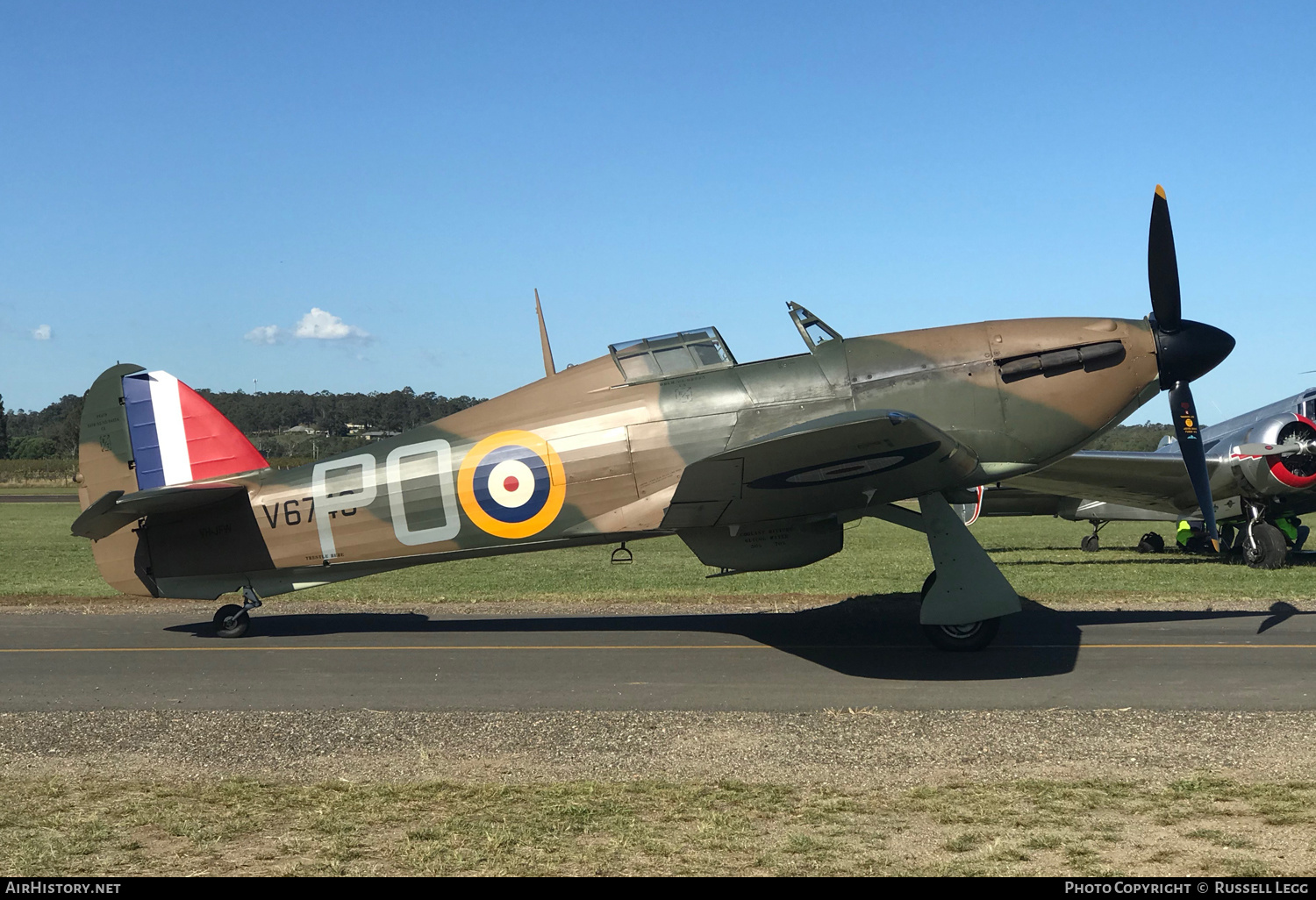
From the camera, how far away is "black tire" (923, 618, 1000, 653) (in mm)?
9852

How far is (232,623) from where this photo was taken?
11883 mm

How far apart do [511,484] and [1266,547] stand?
16.1 m

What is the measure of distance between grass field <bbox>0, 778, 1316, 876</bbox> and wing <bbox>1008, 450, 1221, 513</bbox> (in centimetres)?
1422

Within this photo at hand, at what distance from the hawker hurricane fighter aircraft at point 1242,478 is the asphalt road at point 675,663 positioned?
6758 millimetres

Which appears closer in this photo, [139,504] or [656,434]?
[656,434]

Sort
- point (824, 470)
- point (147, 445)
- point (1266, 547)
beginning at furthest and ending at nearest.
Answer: point (1266, 547) → point (147, 445) → point (824, 470)

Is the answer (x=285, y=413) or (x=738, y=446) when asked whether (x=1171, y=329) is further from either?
(x=285, y=413)

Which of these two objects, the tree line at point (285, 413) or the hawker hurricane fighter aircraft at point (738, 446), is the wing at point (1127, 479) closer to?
the hawker hurricane fighter aircraft at point (738, 446)

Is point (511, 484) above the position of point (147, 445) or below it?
below

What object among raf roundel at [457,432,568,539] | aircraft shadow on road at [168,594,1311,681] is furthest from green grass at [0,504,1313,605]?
raf roundel at [457,432,568,539]

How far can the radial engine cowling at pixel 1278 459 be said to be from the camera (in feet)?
62.9

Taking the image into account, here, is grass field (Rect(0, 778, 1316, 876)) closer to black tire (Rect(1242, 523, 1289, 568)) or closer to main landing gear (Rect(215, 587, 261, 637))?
main landing gear (Rect(215, 587, 261, 637))

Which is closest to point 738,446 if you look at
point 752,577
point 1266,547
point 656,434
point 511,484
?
point 656,434

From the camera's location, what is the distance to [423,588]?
1742cm
